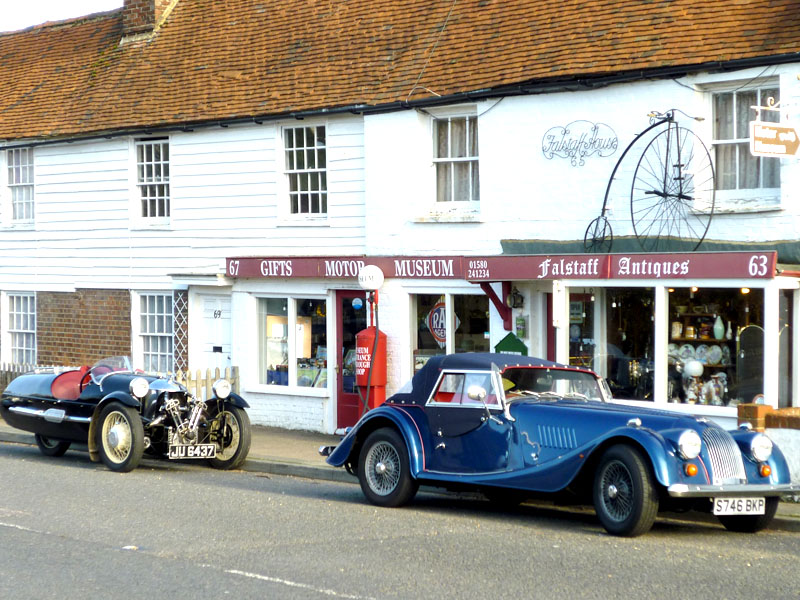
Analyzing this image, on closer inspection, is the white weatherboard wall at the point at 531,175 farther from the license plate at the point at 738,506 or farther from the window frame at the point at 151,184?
the license plate at the point at 738,506

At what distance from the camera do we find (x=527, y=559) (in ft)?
26.9

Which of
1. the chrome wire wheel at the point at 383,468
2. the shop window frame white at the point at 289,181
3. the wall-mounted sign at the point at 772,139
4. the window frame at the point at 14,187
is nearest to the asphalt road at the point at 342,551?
the chrome wire wheel at the point at 383,468

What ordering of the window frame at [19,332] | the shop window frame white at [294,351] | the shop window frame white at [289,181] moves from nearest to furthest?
the shop window frame white at [289,181], the shop window frame white at [294,351], the window frame at [19,332]

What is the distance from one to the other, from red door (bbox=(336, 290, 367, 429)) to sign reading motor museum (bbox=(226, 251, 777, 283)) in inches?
24.3

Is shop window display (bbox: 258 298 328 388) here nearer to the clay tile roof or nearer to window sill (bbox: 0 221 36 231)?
the clay tile roof

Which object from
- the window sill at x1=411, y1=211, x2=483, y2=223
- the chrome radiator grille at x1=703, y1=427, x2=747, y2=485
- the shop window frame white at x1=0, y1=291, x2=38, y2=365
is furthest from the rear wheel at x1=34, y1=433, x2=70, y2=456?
the chrome radiator grille at x1=703, y1=427, x2=747, y2=485

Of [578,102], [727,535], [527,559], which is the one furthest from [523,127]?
[527,559]

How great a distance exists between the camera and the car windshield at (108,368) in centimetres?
1430

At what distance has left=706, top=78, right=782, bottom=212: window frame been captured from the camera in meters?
13.0

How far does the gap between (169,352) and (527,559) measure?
40.5 feet

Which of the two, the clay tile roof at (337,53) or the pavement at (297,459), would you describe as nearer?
the pavement at (297,459)

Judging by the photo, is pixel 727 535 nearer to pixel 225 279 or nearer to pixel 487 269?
pixel 487 269

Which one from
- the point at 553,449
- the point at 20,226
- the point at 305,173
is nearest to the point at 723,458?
the point at 553,449

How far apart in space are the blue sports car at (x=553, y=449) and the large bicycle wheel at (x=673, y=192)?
349 centimetres
